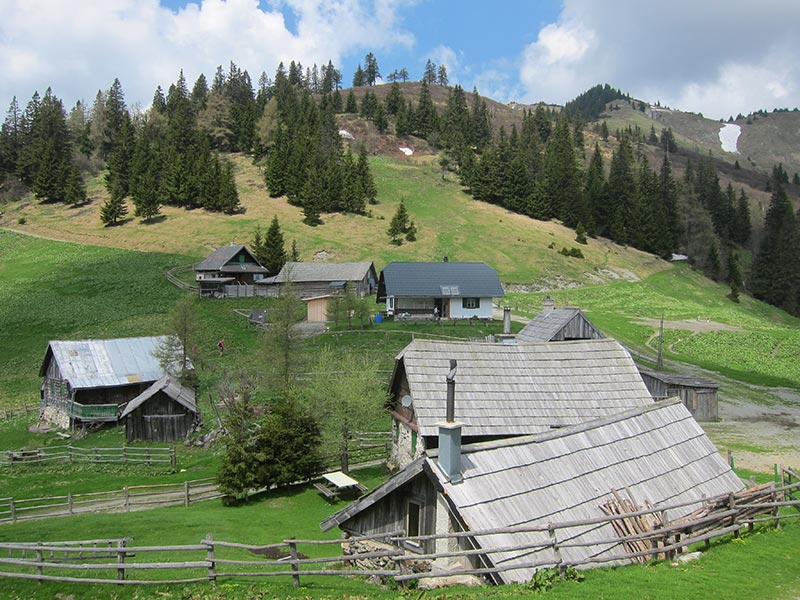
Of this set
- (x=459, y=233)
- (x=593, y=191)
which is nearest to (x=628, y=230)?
(x=593, y=191)

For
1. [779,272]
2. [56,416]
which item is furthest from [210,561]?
[779,272]

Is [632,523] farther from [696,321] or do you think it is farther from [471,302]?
[696,321]

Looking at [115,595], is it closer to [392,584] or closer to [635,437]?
[392,584]

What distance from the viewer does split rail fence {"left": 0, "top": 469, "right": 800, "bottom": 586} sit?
11680 millimetres

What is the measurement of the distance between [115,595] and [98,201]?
10621cm

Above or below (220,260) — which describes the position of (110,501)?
below

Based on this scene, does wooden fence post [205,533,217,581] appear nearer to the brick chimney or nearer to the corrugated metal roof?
the corrugated metal roof

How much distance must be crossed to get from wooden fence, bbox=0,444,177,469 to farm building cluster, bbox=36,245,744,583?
2.79 meters

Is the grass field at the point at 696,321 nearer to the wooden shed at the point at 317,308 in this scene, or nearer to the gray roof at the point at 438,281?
the gray roof at the point at 438,281

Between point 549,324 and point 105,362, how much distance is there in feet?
94.9

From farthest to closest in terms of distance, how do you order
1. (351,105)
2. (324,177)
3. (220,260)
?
(351,105)
(324,177)
(220,260)

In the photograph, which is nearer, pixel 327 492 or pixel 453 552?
pixel 453 552

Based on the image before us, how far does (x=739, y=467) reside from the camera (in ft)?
85.6

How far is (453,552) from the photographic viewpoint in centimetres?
1234
